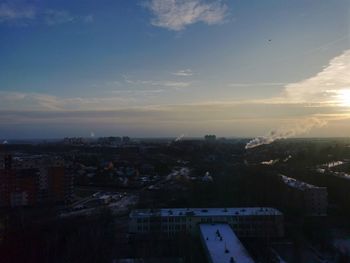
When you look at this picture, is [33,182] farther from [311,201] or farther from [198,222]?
[311,201]

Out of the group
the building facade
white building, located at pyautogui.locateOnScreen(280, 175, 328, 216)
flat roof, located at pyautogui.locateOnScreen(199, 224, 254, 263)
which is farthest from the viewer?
the building facade

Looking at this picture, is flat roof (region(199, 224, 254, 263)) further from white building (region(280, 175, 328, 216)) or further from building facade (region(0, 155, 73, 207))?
building facade (region(0, 155, 73, 207))

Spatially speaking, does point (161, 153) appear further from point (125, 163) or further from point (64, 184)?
point (64, 184)

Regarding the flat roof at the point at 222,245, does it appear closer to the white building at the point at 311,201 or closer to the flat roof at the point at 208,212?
the flat roof at the point at 208,212

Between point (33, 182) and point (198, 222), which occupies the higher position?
point (33, 182)

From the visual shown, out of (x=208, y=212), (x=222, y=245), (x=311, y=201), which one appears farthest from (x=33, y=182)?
(x=311, y=201)

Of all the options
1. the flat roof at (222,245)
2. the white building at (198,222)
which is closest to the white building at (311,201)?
the white building at (198,222)

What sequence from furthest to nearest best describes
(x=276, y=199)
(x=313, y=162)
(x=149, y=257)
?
(x=313, y=162)
(x=276, y=199)
(x=149, y=257)

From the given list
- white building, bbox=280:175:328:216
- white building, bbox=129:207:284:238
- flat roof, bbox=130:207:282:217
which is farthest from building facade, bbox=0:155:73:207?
white building, bbox=280:175:328:216

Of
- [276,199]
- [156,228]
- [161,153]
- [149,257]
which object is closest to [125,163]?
[161,153]
